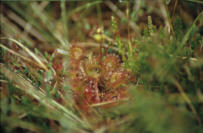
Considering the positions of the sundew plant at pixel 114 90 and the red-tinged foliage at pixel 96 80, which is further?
the red-tinged foliage at pixel 96 80

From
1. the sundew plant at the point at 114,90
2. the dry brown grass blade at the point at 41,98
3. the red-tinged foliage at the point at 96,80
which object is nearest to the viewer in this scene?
the sundew plant at the point at 114,90

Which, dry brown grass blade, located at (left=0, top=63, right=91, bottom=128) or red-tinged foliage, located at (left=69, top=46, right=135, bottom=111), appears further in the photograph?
red-tinged foliage, located at (left=69, top=46, right=135, bottom=111)

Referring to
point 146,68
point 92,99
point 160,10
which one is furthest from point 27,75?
point 160,10

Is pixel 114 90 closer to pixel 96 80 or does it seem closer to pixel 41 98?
pixel 96 80

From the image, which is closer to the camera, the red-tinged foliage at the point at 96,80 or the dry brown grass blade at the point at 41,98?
the dry brown grass blade at the point at 41,98

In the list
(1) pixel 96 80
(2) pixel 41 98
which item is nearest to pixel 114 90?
(1) pixel 96 80

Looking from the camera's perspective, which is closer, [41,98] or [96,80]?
A: [41,98]

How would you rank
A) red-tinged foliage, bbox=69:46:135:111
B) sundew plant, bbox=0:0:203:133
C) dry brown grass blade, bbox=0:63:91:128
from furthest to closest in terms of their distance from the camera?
red-tinged foliage, bbox=69:46:135:111 → dry brown grass blade, bbox=0:63:91:128 → sundew plant, bbox=0:0:203:133

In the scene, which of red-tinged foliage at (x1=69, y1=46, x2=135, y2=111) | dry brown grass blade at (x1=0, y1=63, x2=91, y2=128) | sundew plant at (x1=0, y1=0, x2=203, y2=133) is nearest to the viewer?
sundew plant at (x1=0, y1=0, x2=203, y2=133)

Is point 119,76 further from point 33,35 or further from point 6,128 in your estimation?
point 33,35

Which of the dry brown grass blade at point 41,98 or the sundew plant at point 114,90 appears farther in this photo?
the dry brown grass blade at point 41,98

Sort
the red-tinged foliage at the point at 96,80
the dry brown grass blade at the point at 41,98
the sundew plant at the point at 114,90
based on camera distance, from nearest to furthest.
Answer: the sundew plant at the point at 114,90, the dry brown grass blade at the point at 41,98, the red-tinged foliage at the point at 96,80
